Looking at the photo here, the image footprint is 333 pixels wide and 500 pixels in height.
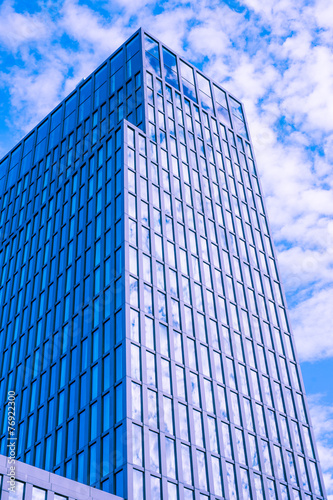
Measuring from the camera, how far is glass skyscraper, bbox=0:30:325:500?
49656 mm

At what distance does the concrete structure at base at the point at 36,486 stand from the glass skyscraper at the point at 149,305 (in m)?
0.69

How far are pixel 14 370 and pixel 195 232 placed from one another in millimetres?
23450

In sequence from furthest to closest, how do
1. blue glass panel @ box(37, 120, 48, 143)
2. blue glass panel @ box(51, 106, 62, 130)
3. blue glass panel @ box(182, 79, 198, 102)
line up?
1. blue glass panel @ box(37, 120, 48, 143)
2. blue glass panel @ box(51, 106, 62, 130)
3. blue glass panel @ box(182, 79, 198, 102)

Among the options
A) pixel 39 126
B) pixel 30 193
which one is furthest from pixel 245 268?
pixel 39 126

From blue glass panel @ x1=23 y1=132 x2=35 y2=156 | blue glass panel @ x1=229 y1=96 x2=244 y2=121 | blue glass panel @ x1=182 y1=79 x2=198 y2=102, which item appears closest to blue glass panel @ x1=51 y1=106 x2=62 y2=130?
blue glass panel @ x1=23 y1=132 x2=35 y2=156

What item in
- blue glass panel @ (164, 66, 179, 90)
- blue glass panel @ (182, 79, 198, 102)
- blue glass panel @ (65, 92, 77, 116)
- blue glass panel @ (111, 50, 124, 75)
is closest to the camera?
blue glass panel @ (164, 66, 179, 90)

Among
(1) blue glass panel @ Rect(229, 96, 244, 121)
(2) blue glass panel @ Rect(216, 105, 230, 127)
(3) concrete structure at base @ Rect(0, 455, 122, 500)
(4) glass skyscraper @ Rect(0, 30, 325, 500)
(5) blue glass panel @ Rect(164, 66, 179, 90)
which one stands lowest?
(3) concrete structure at base @ Rect(0, 455, 122, 500)

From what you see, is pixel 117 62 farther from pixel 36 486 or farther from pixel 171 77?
pixel 36 486

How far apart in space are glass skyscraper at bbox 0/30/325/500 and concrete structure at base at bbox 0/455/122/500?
691 mm

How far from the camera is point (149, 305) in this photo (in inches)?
2194

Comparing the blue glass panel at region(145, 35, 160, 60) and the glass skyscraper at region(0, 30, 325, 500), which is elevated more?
the blue glass panel at region(145, 35, 160, 60)

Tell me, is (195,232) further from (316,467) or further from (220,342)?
(316,467)

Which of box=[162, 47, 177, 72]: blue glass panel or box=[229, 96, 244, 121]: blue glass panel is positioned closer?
box=[162, 47, 177, 72]: blue glass panel

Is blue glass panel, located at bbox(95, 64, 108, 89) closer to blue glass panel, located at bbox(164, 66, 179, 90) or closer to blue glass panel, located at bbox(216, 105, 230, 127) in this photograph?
blue glass panel, located at bbox(164, 66, 179, 90)
